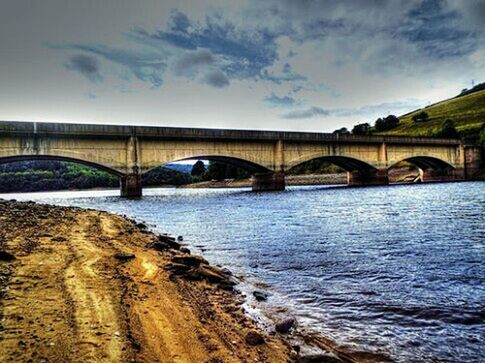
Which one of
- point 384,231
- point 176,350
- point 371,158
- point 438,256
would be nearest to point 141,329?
point 176,350

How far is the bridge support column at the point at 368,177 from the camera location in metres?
67.4

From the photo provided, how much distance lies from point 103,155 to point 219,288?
1634 inches

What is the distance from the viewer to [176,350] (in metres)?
4.11

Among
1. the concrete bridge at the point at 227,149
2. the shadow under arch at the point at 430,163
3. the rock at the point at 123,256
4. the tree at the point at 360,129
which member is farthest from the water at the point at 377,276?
the tree at the point at 360,129

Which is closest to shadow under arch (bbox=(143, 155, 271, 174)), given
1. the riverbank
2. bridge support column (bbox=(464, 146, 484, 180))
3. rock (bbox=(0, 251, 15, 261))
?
the riverbank

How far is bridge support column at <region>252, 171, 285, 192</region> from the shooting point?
189 ft

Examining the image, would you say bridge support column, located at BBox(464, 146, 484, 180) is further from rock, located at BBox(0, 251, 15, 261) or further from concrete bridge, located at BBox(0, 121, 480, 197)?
rock, located at BBox(0, 251, 15, 261)

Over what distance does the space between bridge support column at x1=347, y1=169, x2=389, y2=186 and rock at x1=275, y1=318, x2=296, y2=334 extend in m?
66.0

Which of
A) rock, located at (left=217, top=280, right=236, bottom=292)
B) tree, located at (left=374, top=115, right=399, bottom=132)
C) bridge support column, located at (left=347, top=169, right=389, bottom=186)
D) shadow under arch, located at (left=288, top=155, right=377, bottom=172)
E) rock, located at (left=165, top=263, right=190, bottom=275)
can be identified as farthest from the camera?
tree, located at (left=374, top=115, right=399, bottom=132)

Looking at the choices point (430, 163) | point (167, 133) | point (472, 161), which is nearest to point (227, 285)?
point (167, 133)

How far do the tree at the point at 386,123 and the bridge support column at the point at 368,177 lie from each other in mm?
80459

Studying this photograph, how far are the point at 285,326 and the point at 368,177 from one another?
67818 millimetres

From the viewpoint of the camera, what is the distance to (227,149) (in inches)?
2105

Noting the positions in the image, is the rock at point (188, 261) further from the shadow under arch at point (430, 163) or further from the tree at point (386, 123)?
the tree at point (386, 123)
